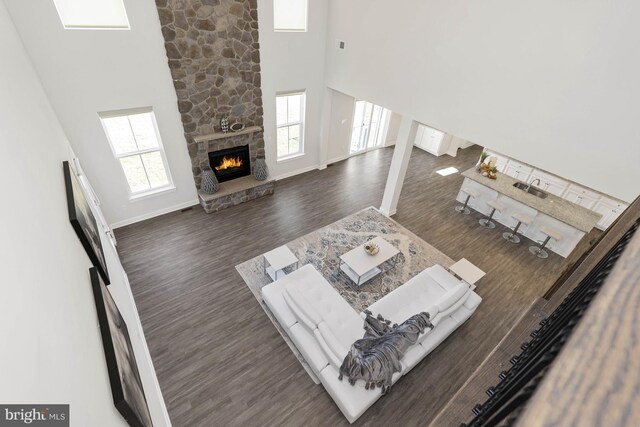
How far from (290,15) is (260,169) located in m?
3.41

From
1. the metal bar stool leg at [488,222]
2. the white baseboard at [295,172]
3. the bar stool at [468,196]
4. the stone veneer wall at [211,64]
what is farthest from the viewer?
the white baseboard at [295,172]

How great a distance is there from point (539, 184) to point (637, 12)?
18.7 ft

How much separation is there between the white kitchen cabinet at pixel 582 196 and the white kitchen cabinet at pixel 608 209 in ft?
0.33

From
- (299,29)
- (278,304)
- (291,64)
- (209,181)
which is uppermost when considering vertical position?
(299,29)

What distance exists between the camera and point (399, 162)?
6.39m

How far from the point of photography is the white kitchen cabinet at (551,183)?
7616 millimetres

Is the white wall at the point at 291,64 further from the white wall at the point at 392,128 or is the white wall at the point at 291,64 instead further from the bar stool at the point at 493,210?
the bar stool at the point at 493,210

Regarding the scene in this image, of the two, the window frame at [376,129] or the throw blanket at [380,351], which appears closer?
the throw blanket at [380,351]

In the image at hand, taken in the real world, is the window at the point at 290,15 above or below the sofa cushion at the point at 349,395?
above

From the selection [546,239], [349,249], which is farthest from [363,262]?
[546,239]

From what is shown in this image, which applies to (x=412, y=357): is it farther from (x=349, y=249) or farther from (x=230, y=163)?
(x=230, y=163)

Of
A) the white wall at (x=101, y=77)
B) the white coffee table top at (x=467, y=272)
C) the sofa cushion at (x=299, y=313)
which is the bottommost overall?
the white coffee table top at (x=467, y=272)

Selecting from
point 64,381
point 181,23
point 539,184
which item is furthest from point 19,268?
point 539,184

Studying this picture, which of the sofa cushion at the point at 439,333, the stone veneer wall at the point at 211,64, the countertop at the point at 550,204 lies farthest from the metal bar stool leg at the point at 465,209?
the stone veneer wall at the point at 211,64
